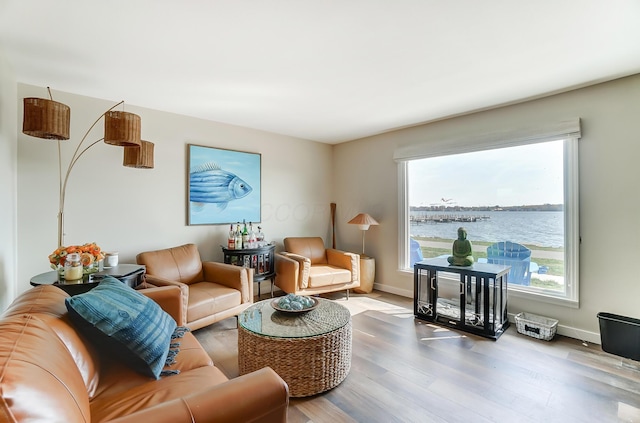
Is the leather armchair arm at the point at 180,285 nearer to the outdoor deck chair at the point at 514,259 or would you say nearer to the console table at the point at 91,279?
the console table at the point at 91,279

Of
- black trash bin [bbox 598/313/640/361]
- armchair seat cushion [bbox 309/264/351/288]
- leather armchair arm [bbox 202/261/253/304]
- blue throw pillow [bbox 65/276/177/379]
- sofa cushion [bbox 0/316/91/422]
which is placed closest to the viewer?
sofa cushion [bbox 0/316/91/422]

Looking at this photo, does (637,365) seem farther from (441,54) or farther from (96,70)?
(96,70)

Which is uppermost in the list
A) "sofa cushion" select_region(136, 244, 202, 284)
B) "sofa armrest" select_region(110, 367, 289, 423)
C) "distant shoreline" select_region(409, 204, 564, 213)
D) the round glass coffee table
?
"distant shoreline" select_region(409, 204, 564, 213)

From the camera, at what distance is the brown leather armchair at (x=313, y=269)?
3613mm

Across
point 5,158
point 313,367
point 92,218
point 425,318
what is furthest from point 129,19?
point 425,318

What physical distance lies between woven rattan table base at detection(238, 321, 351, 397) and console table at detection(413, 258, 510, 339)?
5.41 feet

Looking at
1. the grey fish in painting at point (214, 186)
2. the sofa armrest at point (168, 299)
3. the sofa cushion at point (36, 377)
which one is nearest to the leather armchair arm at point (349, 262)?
the grey fish in painting at point (214, 186)

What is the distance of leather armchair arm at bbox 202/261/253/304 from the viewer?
3.02 meters

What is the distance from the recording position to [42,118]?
1.94m

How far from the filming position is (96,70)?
2389 mm

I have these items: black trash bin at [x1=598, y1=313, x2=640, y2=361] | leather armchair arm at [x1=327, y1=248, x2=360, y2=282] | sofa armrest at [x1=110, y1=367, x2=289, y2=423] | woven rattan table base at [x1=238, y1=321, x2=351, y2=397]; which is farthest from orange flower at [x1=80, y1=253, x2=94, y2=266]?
black trash bin at [x1=598, y1=313, x2=640, y2=361]

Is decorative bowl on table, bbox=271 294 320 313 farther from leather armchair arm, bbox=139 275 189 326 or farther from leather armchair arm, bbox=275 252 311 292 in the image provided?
leather armchair arm, bbox=275 252 311 292

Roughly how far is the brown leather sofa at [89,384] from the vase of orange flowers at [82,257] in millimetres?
814

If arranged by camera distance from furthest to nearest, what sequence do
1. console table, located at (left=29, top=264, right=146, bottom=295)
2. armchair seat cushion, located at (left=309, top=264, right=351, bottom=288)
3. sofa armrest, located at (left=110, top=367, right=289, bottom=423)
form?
1. armchair seat cushion, located at (left=309, top=264, right=351, bottom=288)
2. console table, located at (left=29, top=264, right=146, bottom=295)
3. sofa armrest, located at (left=110, top=367, right=289, bottom=423)
